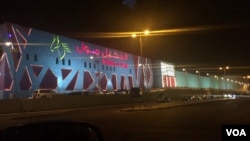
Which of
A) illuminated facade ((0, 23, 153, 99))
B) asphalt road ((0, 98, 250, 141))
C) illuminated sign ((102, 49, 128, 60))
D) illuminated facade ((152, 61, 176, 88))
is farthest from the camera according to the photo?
illuminated facade ((152, 61, 176, 88))

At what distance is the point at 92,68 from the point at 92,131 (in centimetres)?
8294

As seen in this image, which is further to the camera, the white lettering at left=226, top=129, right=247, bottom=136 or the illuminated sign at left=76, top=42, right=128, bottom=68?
the illuminated sign at left=76, top=42, right=128, bottom=68

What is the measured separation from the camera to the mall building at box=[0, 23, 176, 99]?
6169 cm

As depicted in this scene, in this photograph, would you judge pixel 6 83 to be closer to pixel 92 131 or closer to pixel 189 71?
pixel 92 131

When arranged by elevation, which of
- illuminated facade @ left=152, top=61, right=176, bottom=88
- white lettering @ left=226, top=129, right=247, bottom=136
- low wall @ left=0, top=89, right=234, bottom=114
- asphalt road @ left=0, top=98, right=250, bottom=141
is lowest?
asphalt road @ left=0, top=98, right=250, bottom=141

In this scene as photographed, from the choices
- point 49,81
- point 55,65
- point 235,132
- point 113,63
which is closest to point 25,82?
point 49,81

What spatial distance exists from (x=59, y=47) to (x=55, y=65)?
4141mm

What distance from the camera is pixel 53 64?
239 feet

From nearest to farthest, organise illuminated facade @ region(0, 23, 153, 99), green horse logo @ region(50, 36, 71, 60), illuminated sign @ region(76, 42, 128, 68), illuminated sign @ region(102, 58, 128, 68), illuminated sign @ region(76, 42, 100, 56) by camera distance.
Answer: illuminated facade @ region(0, 23, 153, 99) < green horse logo @ region(50, 36, 71, 60) < illuminated sign @ region(76, 42, 100, 56) < illuminated sign @ region(76, 42, 128, 68) < illuminated sign @ region(102, 58, 128, 68)

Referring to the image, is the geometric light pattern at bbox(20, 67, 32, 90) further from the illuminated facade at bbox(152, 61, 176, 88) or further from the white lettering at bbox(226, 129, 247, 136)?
the illuminated facade at bbox(152, 61, 176, 88)

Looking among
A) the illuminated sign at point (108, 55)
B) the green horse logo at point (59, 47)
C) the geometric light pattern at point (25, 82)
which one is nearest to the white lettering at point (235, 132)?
the geometric light pattern at point (25, 82)

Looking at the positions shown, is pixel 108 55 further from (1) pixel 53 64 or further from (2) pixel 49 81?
(2) pixel 49 81

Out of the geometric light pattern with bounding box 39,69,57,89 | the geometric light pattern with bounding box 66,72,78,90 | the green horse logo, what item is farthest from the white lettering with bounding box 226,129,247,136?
the geometric light pattern with bounding box 66,72,78,90

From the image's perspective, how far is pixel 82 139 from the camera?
184 inches
